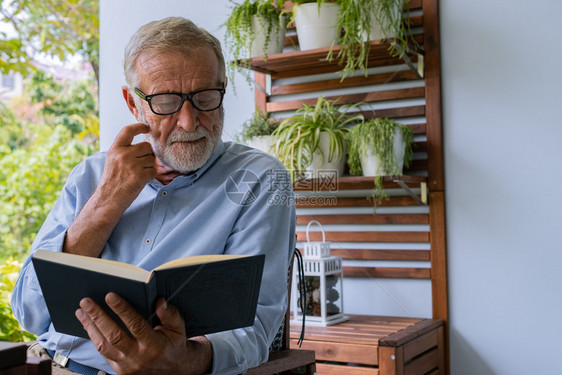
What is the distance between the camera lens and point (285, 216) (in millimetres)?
1356

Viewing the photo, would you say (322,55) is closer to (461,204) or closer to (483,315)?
(461,204)

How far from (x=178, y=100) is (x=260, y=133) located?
2.93ft

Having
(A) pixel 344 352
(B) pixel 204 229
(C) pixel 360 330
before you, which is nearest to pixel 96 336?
(B) pixel 204 229

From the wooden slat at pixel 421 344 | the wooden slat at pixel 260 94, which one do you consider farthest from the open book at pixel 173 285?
the wooden slat at pixel 260 94

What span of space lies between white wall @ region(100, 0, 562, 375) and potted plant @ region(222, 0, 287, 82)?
613 millimetres

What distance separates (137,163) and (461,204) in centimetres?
122

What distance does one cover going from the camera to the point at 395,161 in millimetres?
2008

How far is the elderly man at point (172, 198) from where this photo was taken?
1.31 m

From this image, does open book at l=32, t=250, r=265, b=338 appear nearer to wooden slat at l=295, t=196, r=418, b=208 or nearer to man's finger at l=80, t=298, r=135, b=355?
man's finger at l=80, t=298, r=135, b=355

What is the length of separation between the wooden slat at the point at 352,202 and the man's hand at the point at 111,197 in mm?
1055

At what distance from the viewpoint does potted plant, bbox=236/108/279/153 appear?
7.30 feet

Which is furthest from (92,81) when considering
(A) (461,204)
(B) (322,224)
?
(A) (461,204)

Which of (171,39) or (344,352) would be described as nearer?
(171,39)

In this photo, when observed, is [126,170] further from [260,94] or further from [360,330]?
[260,94]
